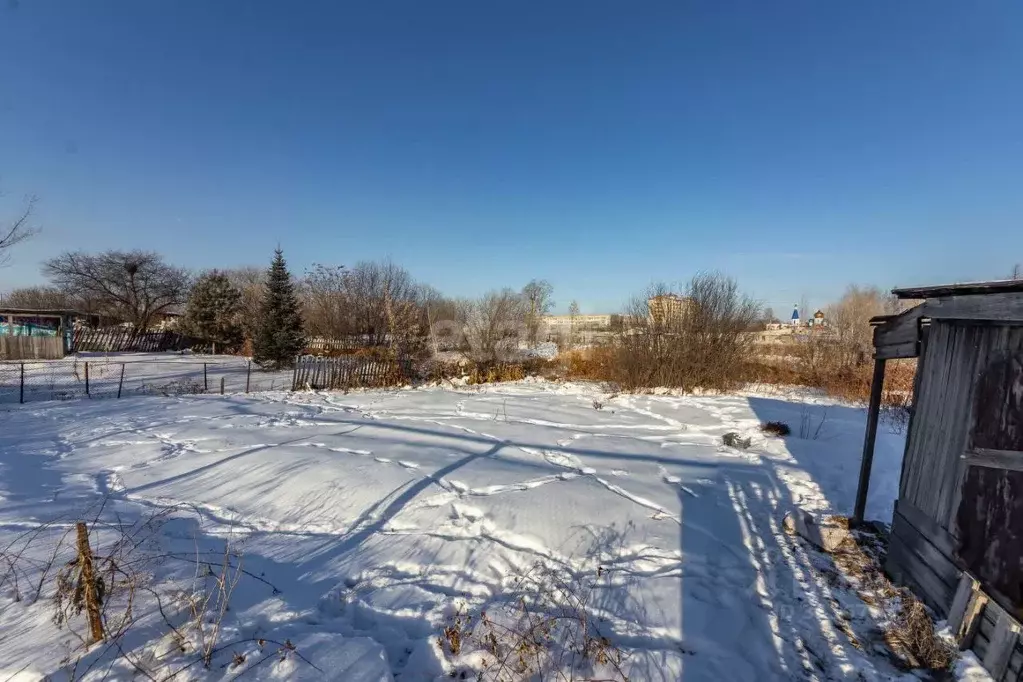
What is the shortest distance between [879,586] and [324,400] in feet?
38.7

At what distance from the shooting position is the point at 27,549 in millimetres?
3367

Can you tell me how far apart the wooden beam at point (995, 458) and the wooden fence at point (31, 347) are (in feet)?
100

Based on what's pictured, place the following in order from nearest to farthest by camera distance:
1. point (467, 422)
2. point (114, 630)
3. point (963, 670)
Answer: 1. point (114, 630)
2. point (963, 670)
3. point (467, 422)

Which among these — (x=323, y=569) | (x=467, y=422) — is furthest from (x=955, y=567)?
(x=467, y=422)

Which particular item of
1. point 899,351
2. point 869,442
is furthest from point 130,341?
point 899,351

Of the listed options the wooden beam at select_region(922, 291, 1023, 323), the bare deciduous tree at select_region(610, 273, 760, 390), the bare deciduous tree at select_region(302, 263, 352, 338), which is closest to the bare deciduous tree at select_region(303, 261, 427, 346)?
the bare deciduous tree at select_region(302, 263, 352, 338)

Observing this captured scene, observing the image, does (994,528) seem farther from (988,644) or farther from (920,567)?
(920,567)

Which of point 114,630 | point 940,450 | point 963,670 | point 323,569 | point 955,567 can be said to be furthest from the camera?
point 323,569

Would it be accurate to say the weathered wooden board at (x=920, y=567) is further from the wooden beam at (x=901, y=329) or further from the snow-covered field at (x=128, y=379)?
the snow-covered field at (x=128, y=379)

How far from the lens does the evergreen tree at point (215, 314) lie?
28.0 meters

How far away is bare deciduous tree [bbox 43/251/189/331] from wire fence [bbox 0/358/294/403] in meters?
16.7

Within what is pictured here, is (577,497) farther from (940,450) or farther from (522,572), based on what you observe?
(940,450)

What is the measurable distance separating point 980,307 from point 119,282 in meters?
46.2

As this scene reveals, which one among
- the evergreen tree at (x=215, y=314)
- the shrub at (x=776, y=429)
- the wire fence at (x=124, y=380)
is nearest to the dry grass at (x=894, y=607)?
the shrub at (x=776, y=429)
